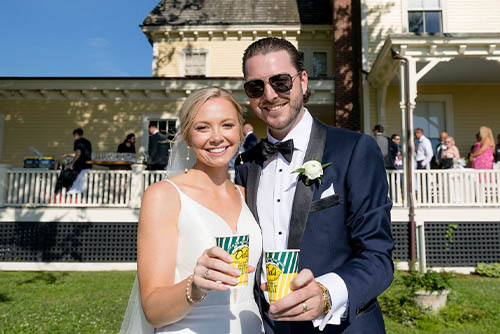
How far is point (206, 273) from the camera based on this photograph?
5.43 feet


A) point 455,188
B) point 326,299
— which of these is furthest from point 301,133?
point 455,188

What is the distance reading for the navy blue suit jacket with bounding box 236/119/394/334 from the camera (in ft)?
6.44

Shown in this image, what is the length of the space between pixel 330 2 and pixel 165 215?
724 inches

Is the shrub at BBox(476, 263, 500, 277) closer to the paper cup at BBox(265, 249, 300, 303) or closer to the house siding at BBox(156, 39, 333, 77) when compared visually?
the paper cup at BBox(265, 249, 300, 303)

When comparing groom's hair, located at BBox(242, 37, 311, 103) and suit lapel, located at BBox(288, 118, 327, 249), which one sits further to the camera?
groom's hair, located at BBox(242, 37, 311, 103)

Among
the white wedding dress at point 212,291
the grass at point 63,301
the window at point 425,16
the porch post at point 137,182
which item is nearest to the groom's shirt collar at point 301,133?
the white wedding dress at point 212,291

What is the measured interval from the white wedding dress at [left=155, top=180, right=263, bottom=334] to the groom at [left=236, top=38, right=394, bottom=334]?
0.15 m

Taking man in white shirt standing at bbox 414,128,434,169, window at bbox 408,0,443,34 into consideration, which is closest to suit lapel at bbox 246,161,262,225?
man in white shirt standing at bbox 414,128,434,169

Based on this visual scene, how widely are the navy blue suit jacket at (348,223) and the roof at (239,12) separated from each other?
53.5 ft

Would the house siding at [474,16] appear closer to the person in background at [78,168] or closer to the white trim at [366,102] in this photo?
the white trim at [366,102]

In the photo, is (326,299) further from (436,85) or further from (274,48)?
(436,85)

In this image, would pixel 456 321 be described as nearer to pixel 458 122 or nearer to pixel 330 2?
pixel 458 122

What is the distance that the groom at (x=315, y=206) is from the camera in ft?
5.63

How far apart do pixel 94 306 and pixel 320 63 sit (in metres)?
14.3
